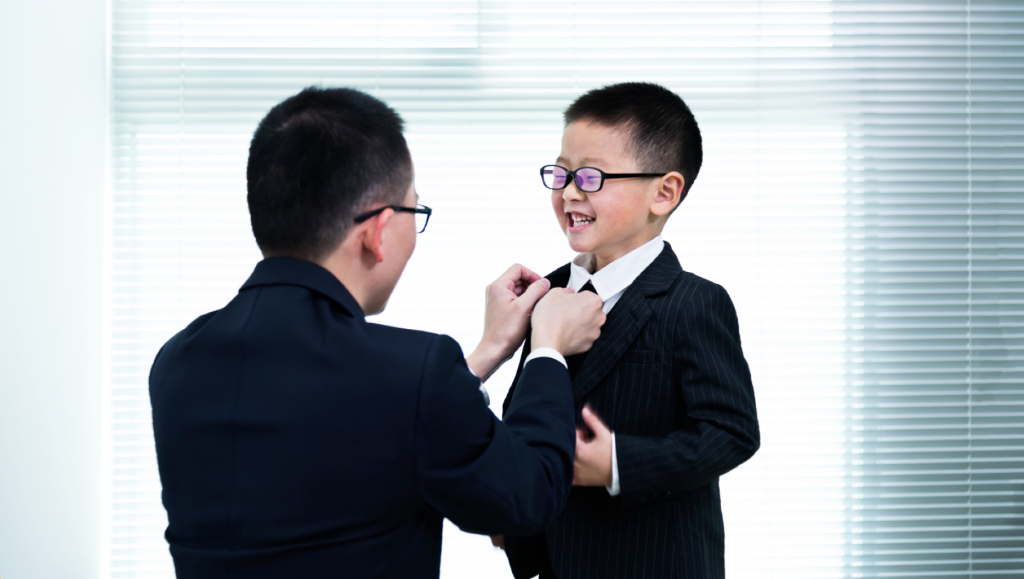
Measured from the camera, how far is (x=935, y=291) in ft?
6.68

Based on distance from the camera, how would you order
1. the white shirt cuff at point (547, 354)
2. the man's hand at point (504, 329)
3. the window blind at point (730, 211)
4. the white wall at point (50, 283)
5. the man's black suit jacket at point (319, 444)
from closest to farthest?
1. the man's black suit jacket at point (319, 444)
2. the white shirt cuff at point (547, 354)
3. the man's hand at point (504, 329)
4. the white wall at point (50, 283)
5. the window blind at point (730, 211)

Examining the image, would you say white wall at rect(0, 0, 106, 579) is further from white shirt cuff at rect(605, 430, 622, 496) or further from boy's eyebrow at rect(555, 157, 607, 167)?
white shirt cuff at rect(605, 430, 622, 496)

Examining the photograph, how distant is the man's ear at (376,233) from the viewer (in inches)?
30.4

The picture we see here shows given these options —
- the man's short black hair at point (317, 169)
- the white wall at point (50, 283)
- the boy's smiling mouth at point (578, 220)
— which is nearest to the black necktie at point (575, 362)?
the boy's smiling mouth at point (578, 220)

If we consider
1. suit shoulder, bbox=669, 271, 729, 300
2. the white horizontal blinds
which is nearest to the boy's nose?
suit shoulder, bbox=669, 271, 729, 300

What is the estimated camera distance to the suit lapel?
39.0 inches

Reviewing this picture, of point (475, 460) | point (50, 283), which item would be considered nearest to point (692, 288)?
point (475, 460)

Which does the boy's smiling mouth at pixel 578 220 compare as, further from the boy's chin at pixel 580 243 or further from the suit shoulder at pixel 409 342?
the suit shoulder at pixel 409 342

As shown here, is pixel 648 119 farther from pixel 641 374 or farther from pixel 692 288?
pixel 641 374

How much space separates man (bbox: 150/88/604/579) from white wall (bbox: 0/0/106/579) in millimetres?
1319

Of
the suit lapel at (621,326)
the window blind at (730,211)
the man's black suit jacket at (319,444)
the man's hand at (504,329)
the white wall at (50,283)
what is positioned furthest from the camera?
the window blind at (730,211)

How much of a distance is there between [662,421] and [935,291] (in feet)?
5.18

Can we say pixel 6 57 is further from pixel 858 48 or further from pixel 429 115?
pixel 858 48

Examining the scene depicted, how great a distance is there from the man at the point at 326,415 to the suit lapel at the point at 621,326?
21 centimetres
